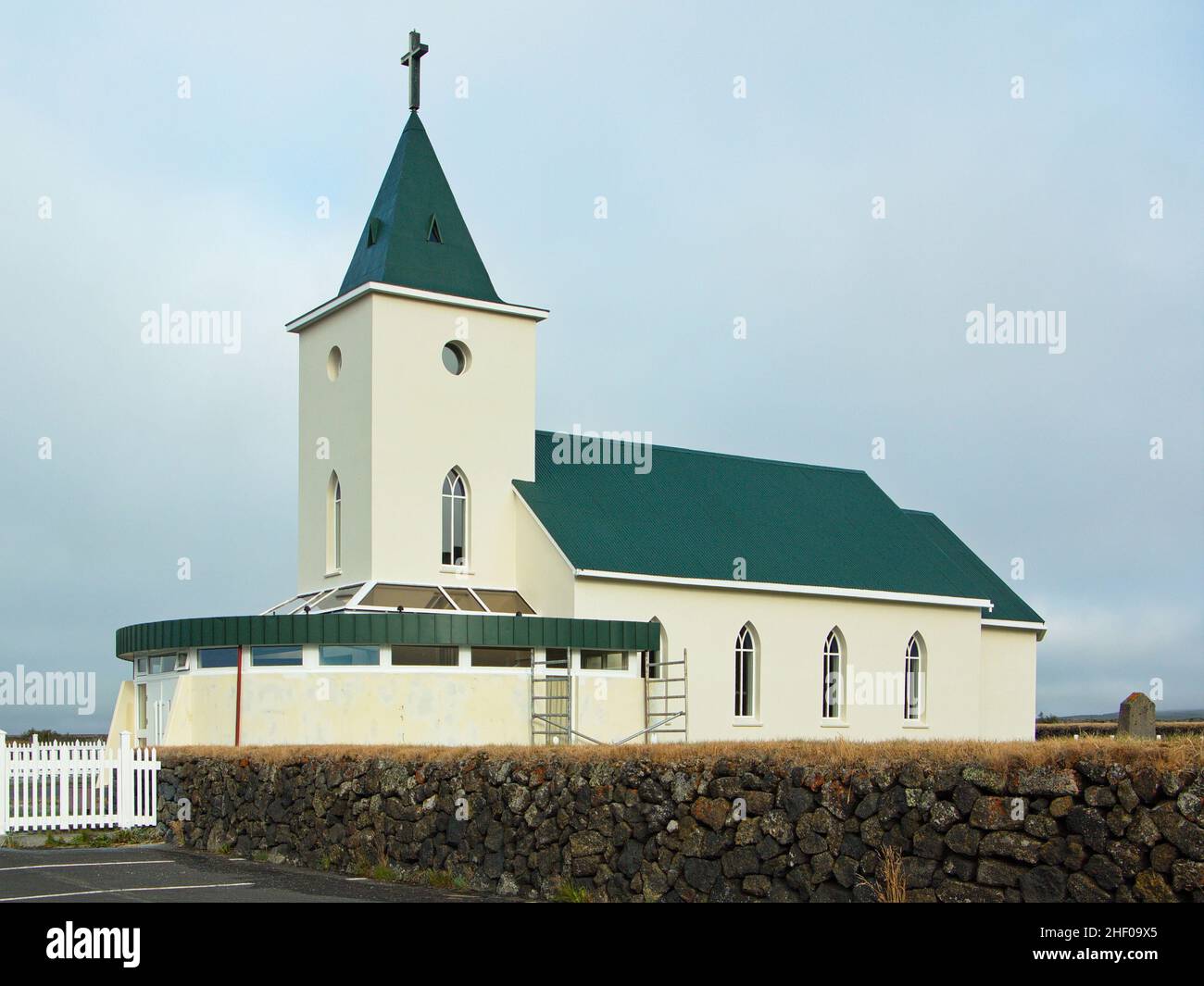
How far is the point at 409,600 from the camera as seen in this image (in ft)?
113

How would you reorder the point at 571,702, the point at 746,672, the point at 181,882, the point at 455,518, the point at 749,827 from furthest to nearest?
1. the point at 746,672
2. the point at 455,518
3. the point at 571,702
4. the point at 181,882
5. the point at 749,827

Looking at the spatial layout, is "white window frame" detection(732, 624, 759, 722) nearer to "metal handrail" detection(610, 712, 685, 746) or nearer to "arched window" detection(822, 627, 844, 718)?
"arched window" detection(822, 627, 844, 718)

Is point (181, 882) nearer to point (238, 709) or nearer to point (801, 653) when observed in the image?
point (238, 709)

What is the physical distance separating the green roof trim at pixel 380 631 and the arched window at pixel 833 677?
907 centimetres

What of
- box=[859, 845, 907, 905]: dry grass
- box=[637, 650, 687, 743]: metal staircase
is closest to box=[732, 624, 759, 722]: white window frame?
box=[637, 650, 687, 743]: metal staircase

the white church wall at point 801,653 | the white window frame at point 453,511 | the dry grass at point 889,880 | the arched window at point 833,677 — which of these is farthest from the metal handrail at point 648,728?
the dry grass at point 889,880

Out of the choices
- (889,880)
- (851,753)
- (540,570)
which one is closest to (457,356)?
(540,570)

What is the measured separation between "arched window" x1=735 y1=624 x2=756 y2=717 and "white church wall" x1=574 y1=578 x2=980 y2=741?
175 mm

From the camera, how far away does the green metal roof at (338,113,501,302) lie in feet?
121

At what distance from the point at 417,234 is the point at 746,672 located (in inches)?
600
